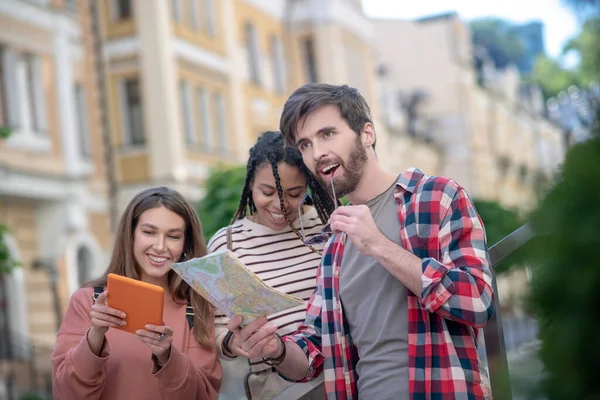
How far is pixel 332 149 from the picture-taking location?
3.06m

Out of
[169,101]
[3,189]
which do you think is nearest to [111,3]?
[169,101]

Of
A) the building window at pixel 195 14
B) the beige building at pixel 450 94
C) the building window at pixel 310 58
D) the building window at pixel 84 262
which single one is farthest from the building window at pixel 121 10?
the beige building at pixel 450 94

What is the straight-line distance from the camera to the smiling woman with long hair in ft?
10.6

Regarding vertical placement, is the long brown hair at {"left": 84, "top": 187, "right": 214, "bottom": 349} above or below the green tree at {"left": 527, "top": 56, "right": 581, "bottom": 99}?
below

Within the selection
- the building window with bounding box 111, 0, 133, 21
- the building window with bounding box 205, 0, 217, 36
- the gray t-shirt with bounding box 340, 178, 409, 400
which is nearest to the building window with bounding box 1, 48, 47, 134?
the building window with bounding box 111, 0, 133, 21

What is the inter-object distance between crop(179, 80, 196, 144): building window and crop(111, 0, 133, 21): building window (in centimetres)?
197

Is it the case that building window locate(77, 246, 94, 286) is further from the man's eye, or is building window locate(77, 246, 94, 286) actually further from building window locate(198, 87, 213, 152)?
the man's eye

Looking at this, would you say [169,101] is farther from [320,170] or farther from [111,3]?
[320,170]

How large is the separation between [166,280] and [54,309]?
1541cm

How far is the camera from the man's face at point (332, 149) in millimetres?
3045

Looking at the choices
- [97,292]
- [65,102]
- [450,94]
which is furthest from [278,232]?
[450,94]

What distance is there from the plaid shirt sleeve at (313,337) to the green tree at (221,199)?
5.19 m

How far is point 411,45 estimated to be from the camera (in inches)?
1955

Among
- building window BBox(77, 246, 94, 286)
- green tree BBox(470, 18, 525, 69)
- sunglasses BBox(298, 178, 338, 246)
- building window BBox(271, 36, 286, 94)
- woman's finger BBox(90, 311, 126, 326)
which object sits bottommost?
building window BBox(77, 246, 94, 286)
